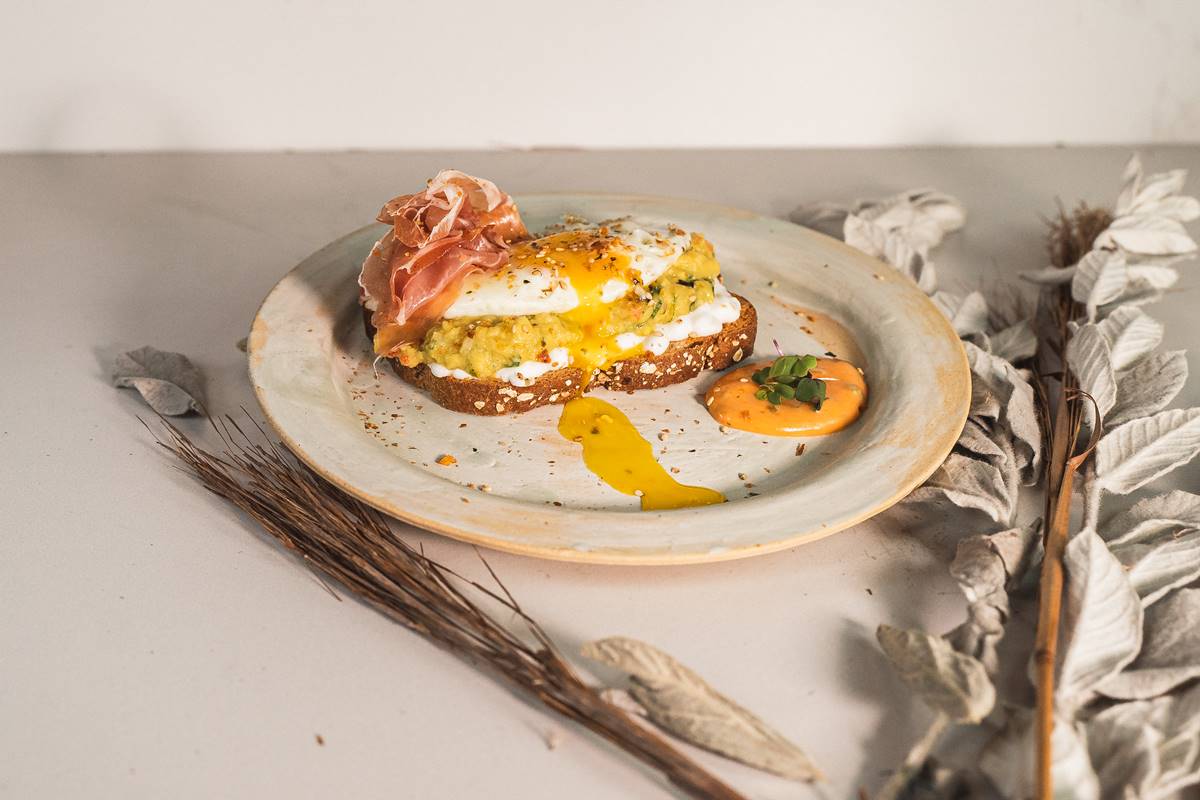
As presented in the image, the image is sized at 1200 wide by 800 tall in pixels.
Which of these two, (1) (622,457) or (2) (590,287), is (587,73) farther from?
(1) (622,457)

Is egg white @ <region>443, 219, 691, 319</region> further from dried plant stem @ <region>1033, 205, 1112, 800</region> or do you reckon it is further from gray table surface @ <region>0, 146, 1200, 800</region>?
dried plant stem @ <region>1033, 205, 1112, 800</region>

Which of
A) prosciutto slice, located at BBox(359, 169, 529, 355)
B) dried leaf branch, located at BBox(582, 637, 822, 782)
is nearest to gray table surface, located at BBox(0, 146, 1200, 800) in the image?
dried leaf branch, located at BBox(582, 637, 822, 782)

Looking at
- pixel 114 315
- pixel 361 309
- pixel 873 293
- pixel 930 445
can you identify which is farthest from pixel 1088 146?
pixel 114 315

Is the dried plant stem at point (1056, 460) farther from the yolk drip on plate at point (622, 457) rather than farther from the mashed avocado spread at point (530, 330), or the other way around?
the mashed avocado spread at point (530, 330)

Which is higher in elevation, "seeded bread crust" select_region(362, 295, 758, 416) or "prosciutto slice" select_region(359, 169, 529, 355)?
"prosciutto slice" select_region(359, 169, 529, 355)

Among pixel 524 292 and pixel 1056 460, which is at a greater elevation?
pixel 524 292

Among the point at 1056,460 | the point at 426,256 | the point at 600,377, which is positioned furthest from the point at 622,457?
the point at 1056,460
